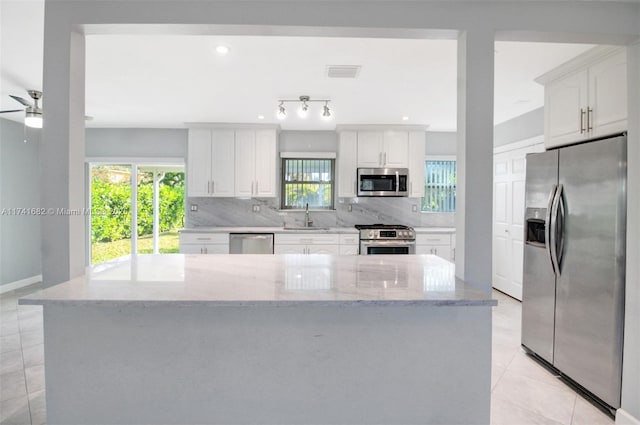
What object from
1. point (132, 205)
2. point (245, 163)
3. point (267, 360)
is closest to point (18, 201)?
point (132, 205)

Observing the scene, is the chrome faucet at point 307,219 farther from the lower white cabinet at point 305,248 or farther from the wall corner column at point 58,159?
the wall corner column at point 58,159

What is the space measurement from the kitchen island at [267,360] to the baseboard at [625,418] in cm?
97

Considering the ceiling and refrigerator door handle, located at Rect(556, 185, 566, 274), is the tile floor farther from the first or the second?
A: the ceiling

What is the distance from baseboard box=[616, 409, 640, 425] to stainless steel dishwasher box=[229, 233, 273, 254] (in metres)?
3.73

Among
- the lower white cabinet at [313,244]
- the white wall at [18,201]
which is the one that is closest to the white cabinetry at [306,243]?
the lower white cabinet at [313,244]

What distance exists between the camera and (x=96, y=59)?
279cm

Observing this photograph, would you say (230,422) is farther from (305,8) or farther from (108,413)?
(305,8)

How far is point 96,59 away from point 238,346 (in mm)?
2608

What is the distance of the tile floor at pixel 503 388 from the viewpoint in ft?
7.09

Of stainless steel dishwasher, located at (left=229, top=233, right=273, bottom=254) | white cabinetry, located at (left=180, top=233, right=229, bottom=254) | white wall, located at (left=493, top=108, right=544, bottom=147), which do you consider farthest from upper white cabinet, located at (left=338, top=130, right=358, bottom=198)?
white wall, located at (left=493, top=108, right=544, bottom=147)

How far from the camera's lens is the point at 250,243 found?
188 inches

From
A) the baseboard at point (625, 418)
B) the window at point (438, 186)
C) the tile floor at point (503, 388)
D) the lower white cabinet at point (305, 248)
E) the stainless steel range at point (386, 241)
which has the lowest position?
the tile floor at point (503, 388)

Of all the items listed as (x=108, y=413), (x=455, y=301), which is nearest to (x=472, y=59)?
(x=455, y=301)

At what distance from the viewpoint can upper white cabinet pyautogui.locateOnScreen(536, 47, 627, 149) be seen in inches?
88.2
